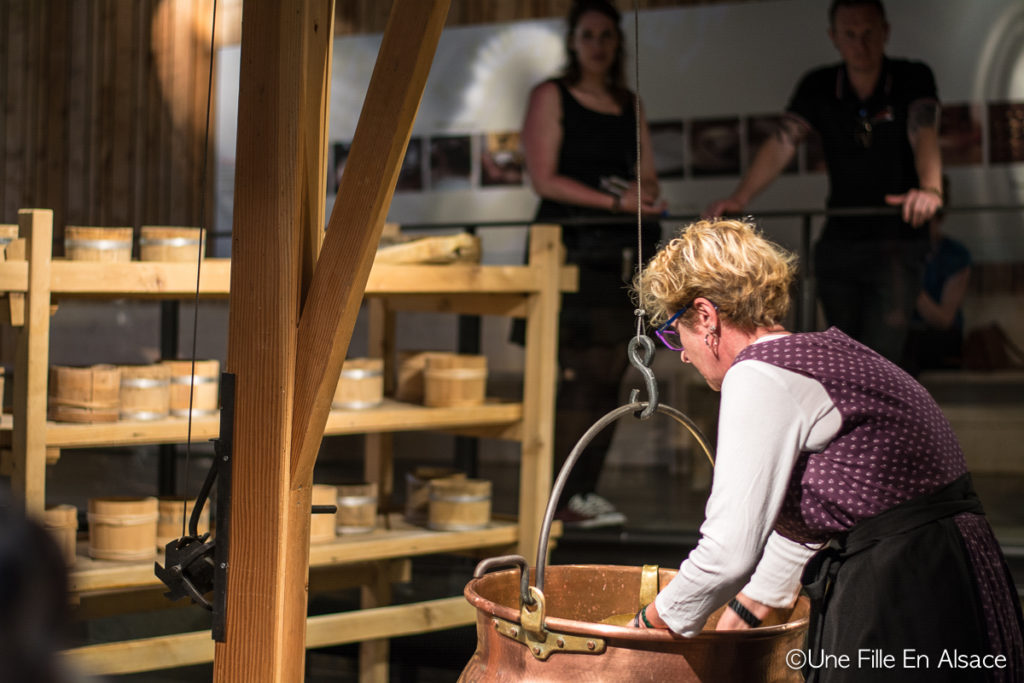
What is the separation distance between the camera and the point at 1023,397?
437cm

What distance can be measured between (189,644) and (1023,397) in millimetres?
3149

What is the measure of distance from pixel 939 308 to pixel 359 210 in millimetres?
2951

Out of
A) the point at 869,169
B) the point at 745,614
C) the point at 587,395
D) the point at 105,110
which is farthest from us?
the point at 105,110

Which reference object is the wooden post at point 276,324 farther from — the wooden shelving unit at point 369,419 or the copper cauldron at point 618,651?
the wooden shelving unit at point 369,419

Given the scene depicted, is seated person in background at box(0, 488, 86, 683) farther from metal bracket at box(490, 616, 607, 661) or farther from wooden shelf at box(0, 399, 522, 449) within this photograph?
wooden shelf at box(0, 399, 522, 449)

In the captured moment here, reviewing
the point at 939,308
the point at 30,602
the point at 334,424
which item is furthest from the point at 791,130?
the point at 30,602

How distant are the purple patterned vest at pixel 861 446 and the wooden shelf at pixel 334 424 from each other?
→ 5.29ft

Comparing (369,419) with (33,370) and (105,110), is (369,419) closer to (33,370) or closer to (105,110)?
(33,370)

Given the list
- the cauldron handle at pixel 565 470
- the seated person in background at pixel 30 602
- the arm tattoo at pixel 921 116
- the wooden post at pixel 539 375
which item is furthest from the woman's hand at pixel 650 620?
the arm tattoo at pixel 921 116

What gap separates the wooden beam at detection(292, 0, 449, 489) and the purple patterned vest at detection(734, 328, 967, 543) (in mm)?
681

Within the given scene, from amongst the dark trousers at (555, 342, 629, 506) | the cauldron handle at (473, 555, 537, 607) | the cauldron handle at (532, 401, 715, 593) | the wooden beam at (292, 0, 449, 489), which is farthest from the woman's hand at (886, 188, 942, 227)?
the cauldron handle at (473, 555, 537, 607)

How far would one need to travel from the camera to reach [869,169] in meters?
4.41

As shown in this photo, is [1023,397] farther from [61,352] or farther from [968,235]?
[61,352]

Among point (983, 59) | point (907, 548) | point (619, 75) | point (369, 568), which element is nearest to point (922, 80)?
point (619, 75)
